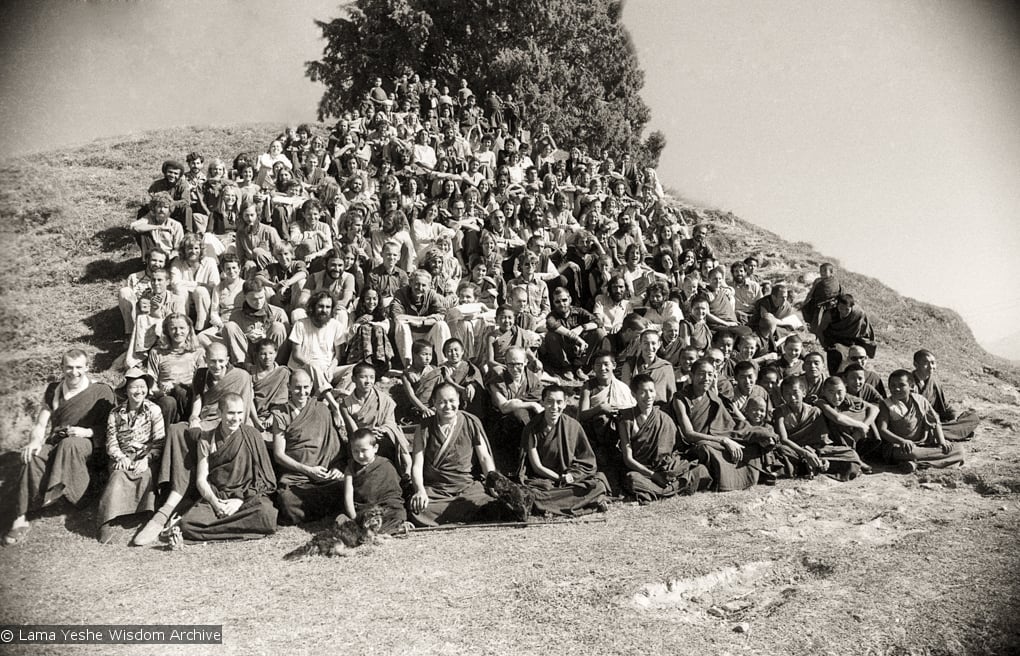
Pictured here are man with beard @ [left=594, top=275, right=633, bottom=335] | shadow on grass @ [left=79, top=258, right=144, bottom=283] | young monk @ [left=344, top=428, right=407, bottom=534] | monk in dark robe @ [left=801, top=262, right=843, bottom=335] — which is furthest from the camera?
shadow on grass @ [left=79, top=258, right=144, bottom=283]

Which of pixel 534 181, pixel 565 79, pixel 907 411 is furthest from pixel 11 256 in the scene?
pixel 565 79

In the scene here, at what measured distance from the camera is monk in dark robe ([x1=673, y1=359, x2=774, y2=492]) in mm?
6418

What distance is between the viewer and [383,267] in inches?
341

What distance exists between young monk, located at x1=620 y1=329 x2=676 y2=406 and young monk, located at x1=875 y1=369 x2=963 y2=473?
7.02 feet

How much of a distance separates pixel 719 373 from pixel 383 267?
4.21 metres

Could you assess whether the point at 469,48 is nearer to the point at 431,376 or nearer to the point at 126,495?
the point at 431,376

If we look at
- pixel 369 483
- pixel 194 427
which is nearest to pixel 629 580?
pixel 369 483

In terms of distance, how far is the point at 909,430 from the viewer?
7133 mm

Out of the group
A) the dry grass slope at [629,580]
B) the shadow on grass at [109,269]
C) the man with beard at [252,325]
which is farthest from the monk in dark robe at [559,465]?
the shadow on grass at [109,269]

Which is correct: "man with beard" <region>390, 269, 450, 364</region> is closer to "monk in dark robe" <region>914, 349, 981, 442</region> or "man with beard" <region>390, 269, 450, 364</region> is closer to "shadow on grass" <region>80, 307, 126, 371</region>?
"shadow on grass" <region>80, 307, 126, 371</region>

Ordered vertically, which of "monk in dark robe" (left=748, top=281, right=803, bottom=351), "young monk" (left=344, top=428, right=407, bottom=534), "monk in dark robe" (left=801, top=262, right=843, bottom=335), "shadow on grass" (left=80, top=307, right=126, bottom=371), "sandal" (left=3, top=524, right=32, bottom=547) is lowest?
"sandal" (left=3, top=524, right=32, bottom=547)

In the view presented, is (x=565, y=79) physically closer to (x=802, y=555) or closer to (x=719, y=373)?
(x=719, y=373)

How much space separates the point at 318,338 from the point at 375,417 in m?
1.31

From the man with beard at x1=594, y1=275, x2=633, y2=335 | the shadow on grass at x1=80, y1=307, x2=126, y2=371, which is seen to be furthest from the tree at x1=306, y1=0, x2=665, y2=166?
the shadow on grass at x1=80, y1=307, x2=126, y2=371
